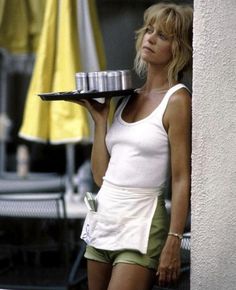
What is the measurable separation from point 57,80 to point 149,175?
7.00 ft

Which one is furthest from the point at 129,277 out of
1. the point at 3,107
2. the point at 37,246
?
the point at 3,107

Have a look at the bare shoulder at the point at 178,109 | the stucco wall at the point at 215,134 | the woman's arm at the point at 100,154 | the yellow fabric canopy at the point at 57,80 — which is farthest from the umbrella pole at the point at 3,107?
the bare shoulder at the point at 178,109

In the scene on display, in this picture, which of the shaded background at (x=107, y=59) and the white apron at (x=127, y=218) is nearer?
the white apron at (x=127, y=218)

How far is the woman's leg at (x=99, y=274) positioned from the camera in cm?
360

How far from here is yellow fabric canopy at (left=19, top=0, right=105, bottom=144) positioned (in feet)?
17.8

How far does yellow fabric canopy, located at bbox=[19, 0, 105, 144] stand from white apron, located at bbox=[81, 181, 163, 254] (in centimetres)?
191

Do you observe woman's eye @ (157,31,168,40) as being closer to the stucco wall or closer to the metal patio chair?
the stucco wall

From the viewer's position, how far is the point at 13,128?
7320 mm

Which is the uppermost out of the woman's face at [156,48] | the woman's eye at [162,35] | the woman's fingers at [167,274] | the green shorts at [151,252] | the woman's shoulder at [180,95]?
the woman's eye at [162,35]

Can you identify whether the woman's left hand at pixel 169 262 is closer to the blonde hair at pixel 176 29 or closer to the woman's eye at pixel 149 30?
the blonde hair at pixel 176 29

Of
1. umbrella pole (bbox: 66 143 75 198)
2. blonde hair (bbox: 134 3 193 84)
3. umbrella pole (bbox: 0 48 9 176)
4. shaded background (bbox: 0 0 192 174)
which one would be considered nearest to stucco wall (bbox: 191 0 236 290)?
blonde hair (bbox: 134 3 193 84)

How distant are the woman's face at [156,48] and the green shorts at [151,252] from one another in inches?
24.2

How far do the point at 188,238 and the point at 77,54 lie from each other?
184cm

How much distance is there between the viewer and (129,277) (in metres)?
3.42
